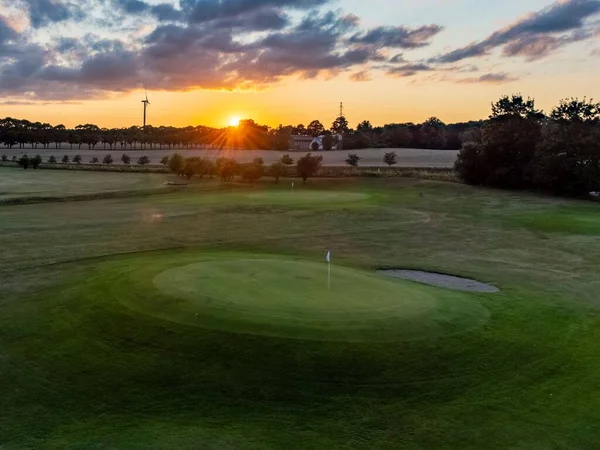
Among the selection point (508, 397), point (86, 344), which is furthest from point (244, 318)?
point (508, 397)

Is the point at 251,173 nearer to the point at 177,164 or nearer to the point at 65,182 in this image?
the point at 177,164

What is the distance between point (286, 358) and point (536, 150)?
2400 inches

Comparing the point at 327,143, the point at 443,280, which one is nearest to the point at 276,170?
the point at 443,280

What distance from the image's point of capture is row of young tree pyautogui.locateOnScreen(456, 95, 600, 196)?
199ft

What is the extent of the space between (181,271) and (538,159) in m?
57.1

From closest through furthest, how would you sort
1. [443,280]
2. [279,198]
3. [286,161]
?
[443,280]
[279,198]
[286,161]

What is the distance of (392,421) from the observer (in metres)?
10.3

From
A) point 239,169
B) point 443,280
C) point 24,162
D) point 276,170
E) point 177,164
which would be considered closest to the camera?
point 443,280

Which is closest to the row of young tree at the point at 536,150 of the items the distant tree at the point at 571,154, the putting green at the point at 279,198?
the distant tree at the point at 571,154

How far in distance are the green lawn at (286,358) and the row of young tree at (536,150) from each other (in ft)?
136

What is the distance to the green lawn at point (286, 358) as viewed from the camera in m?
9.98

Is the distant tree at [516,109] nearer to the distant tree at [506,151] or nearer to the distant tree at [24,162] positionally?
the distant tree at [506,151]

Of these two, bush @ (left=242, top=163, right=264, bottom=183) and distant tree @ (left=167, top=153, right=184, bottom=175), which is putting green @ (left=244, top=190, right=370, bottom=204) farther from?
distant tree @ (left=167, top=153, right=184, bottom=175)

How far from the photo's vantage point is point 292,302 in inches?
571
